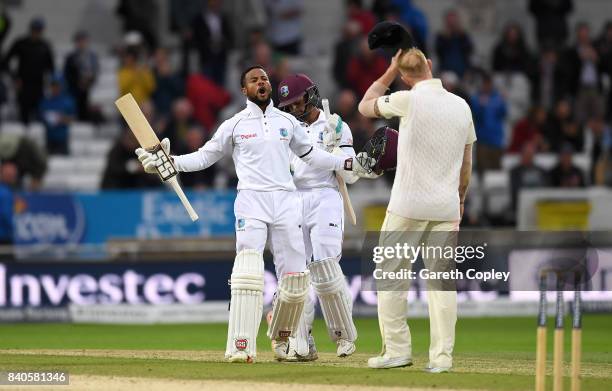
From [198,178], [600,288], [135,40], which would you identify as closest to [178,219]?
[198,178]

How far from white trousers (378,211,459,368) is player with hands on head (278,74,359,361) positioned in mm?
1691

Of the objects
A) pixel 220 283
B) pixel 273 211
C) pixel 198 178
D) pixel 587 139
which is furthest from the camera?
pixel 587 139

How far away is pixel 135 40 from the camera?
2402 cm

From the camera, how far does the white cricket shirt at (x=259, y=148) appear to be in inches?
495

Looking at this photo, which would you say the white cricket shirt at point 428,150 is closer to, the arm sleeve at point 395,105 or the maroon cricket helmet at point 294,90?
the arm sleeve at point 395,105

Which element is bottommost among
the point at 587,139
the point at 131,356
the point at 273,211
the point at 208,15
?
the point at 131,356

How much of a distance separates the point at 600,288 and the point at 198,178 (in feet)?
19.8

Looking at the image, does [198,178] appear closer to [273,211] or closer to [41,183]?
[41,183]

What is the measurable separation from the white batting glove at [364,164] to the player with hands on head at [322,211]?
35cm

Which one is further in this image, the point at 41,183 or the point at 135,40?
the point at 135,40

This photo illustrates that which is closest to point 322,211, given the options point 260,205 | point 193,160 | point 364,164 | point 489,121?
point 364,164

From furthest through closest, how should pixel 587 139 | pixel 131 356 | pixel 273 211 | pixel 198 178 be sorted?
pixel 587 139 → pixel 198 178 → pixel 131 356 → pixel 273 211

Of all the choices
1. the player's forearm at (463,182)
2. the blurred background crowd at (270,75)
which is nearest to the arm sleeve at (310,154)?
the player's forearm at (463,182)

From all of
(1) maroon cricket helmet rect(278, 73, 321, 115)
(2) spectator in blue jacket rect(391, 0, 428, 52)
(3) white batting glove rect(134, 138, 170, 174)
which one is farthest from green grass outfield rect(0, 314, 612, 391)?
(2) spectator in blue jacket rect(391, 0, 428, 52)
